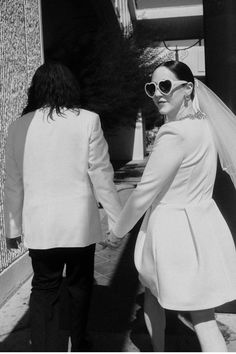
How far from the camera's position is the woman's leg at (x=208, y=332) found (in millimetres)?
2232

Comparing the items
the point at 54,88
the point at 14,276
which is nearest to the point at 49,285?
the point at 54,88

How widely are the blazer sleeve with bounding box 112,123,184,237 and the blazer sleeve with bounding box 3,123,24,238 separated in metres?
0.63

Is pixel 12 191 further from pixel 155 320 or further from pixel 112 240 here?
pixel 155 320

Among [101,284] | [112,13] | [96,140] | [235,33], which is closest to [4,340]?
[101,284]

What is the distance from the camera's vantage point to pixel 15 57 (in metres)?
4.27

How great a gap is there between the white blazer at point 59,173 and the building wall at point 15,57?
4.95 ft

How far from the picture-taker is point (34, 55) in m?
4.78

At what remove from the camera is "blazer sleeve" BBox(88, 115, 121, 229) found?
8.01ft

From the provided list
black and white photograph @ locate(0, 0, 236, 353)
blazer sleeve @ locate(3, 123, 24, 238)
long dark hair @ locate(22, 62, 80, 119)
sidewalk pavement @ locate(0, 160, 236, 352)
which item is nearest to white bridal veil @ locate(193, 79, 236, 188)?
black and white photograph @ locate(0, 0, 236, 353)

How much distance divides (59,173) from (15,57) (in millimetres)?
2248

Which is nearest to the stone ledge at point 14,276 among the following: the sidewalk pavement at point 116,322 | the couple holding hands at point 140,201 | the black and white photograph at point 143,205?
the sidewalk pavement at point 116,322

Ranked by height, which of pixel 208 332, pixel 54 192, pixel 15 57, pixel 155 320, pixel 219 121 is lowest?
pixel 155 320

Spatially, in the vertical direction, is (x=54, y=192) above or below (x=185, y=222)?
above

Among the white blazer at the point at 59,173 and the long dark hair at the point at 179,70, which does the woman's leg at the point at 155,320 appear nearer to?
the white blazer at the point at 59,173
